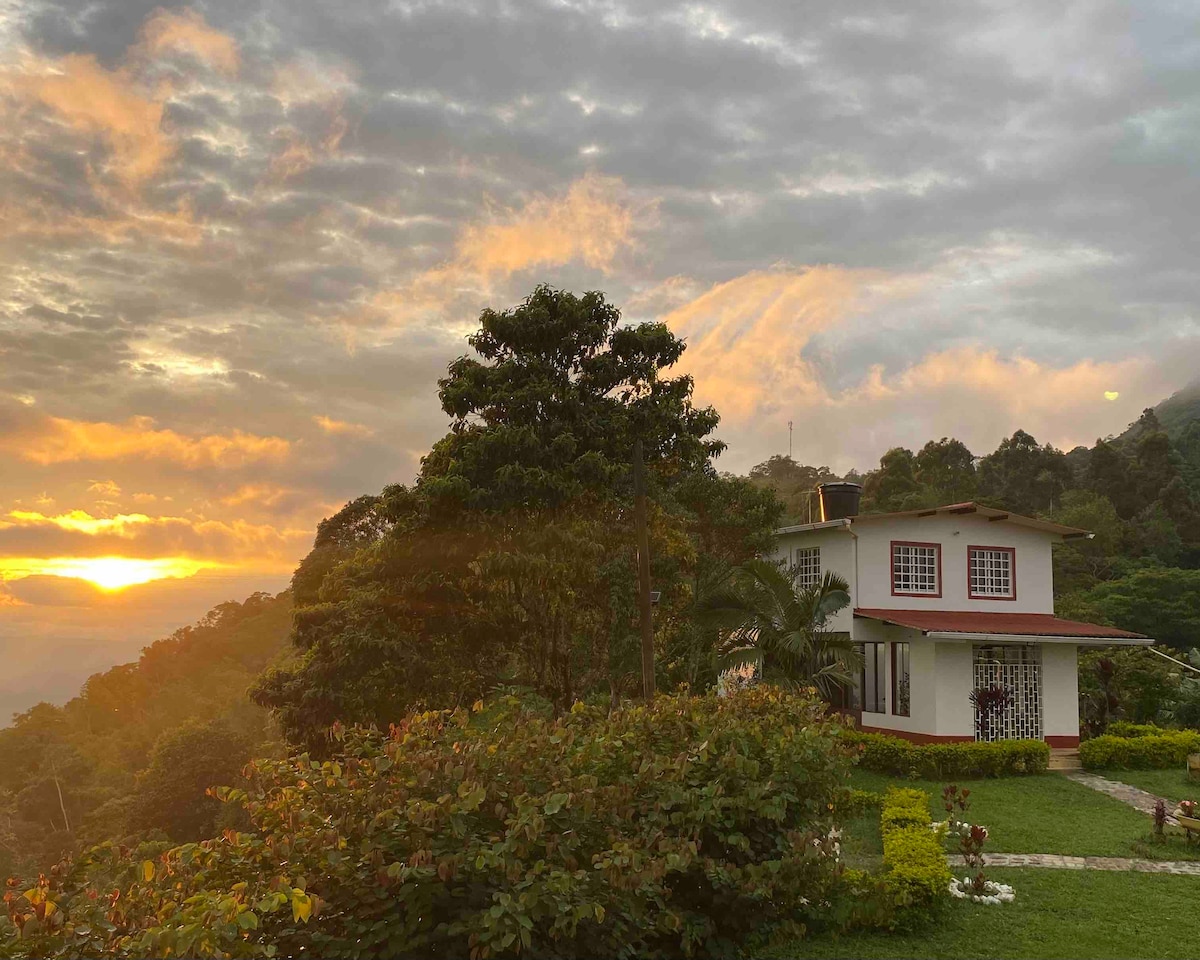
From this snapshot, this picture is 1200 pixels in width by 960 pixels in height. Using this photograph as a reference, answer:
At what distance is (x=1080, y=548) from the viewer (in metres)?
57.8

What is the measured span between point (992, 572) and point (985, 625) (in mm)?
2976

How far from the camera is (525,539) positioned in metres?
24.6

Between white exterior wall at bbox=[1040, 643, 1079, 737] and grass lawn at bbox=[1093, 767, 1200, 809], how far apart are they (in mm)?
3085

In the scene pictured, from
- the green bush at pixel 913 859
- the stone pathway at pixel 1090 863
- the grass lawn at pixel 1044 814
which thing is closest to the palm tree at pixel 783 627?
the grass lawn at pixel 1044 814

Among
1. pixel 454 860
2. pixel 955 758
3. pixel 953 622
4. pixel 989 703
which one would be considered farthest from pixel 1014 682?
pixel 454 860

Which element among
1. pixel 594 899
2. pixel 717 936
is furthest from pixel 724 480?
pixel 594 899

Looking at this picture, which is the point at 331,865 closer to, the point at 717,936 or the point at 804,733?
the point at 717,936

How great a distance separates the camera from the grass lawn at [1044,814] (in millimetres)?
15242

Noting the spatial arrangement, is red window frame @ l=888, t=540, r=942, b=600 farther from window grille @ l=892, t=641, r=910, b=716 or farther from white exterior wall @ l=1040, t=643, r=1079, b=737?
white exterior wall @ l=1040, t=643, r=1079, b=737

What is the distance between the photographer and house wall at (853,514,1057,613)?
26.7 metres

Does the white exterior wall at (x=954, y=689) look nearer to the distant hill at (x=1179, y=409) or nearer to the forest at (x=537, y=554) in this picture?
the forest at (x=537, y=554)

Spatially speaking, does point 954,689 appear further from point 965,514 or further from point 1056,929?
point 1056,929

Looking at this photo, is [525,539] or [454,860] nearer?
[454,860]

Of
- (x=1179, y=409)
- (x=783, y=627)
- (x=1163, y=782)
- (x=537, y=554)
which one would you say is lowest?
(x=1163, y=782)
